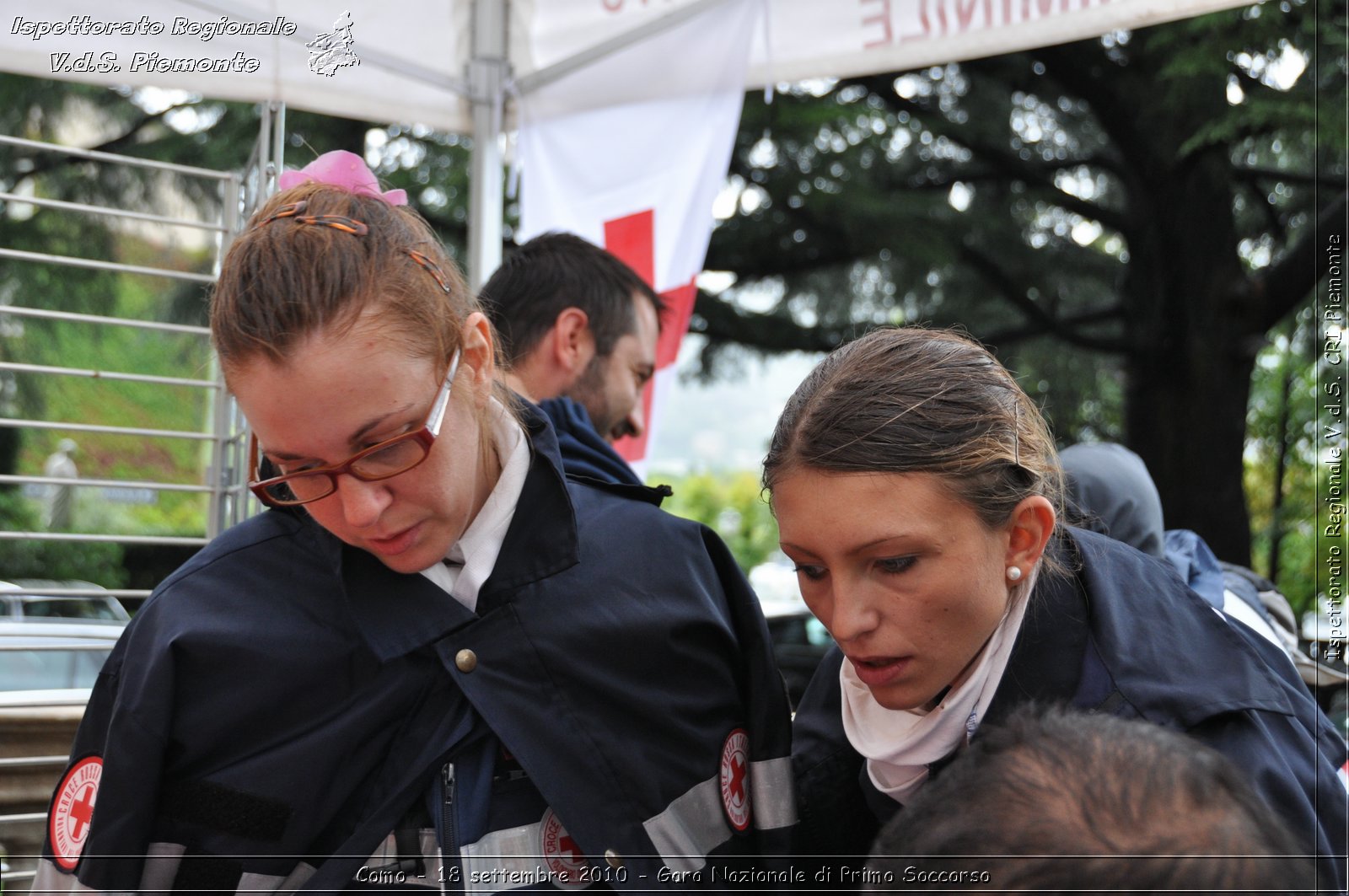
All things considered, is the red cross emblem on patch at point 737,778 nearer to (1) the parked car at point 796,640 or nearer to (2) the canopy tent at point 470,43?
(2) the canopy tent at point 470,43

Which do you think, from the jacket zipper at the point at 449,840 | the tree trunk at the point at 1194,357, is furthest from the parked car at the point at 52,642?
the tree trunk at the point at 1194,357

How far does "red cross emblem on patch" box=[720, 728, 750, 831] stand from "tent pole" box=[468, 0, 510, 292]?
1968mm

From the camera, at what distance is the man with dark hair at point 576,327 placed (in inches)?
108

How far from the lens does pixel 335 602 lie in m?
1.66

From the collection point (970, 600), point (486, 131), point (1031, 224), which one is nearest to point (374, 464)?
point (970, 600)

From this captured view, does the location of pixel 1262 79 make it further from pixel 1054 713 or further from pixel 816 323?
pixel 1054 713

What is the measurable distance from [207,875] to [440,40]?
2.49 metres

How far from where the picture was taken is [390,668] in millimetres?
1635

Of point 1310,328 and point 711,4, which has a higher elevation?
point 711,4

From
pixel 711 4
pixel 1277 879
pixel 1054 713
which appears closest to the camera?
pixel 1277 879

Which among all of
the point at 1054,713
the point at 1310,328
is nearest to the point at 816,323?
the point at 1310,328

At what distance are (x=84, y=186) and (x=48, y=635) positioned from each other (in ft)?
18.2

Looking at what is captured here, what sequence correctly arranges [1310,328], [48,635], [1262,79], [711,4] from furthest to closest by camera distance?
1. [1310,328]
2. [1262,79]
3. [711,4]
4. [48,635]

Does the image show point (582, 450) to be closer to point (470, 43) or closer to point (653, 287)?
point (653, 287)
